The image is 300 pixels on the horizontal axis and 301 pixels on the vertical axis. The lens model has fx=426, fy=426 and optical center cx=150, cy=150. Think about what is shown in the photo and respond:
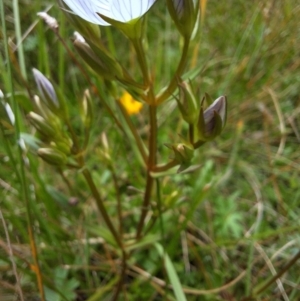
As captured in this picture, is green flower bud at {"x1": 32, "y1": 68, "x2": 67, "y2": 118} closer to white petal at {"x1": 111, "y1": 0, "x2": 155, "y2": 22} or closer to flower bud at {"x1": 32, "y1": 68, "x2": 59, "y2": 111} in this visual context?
flower bud at {"x1": 32, "y1": 68, "x2": 59, "y2": 111}

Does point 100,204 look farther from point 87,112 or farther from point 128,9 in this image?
point 128,9

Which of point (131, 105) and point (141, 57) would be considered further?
point (131, 105)

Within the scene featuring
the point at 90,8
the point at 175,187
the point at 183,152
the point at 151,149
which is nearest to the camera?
the point at 90,8

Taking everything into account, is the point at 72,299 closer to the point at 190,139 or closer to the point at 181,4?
the point at 190,139

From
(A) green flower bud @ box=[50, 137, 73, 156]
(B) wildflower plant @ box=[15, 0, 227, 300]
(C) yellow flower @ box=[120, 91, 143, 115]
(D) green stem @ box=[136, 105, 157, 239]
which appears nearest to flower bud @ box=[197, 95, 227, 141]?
(B) wildflower plant @ box=[15, 0, 227, 300]

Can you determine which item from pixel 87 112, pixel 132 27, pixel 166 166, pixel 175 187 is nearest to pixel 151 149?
pixel 166 166

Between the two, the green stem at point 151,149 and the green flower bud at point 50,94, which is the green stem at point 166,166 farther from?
the green flower bud at point 50,94
